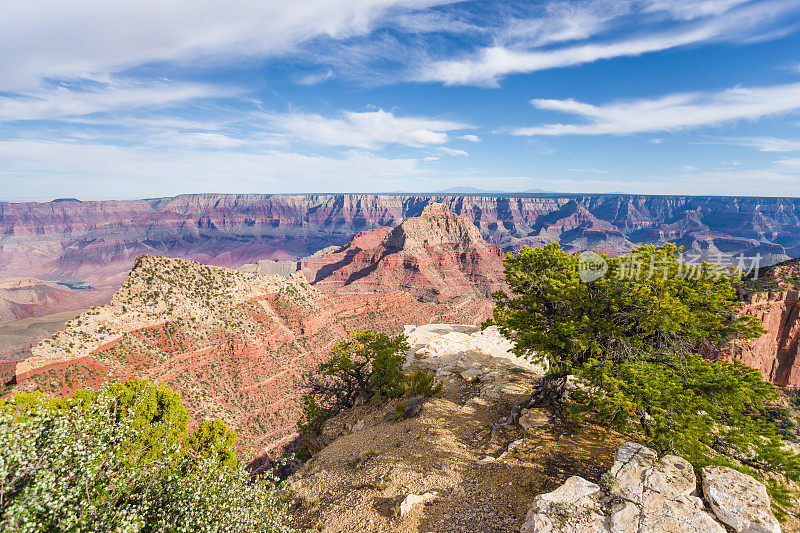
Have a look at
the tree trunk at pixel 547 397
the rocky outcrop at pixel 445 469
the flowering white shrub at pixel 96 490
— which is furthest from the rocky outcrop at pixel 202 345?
the tree trunk at pixel 547 397

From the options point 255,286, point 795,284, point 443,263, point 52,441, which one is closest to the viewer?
point 52,441

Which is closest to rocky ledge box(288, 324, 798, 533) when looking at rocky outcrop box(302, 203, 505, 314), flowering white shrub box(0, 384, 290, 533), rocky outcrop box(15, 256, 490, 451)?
flowering white shrub box(0, 384, 290, 533)

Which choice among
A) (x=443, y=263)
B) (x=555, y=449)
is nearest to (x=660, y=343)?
(x=555, y=449)

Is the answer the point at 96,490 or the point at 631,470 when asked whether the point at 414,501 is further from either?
the point at 96,490

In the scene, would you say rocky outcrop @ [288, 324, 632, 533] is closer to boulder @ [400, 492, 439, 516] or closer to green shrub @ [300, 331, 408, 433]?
boulder @ [400, 492, 439, 516]

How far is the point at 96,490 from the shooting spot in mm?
9305

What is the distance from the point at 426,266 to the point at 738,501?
157m

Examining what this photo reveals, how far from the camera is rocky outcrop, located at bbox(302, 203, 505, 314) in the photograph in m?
150

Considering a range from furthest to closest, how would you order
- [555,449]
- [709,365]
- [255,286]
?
[255,286]
[555,449]
[709,365]

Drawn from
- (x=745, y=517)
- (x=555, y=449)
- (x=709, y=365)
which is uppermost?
(x=709, y=365)

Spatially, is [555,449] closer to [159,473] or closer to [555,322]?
[555,322]

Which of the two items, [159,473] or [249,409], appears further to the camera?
[249,409]

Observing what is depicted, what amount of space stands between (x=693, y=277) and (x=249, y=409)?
5890cm

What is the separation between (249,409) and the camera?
52.2 m
